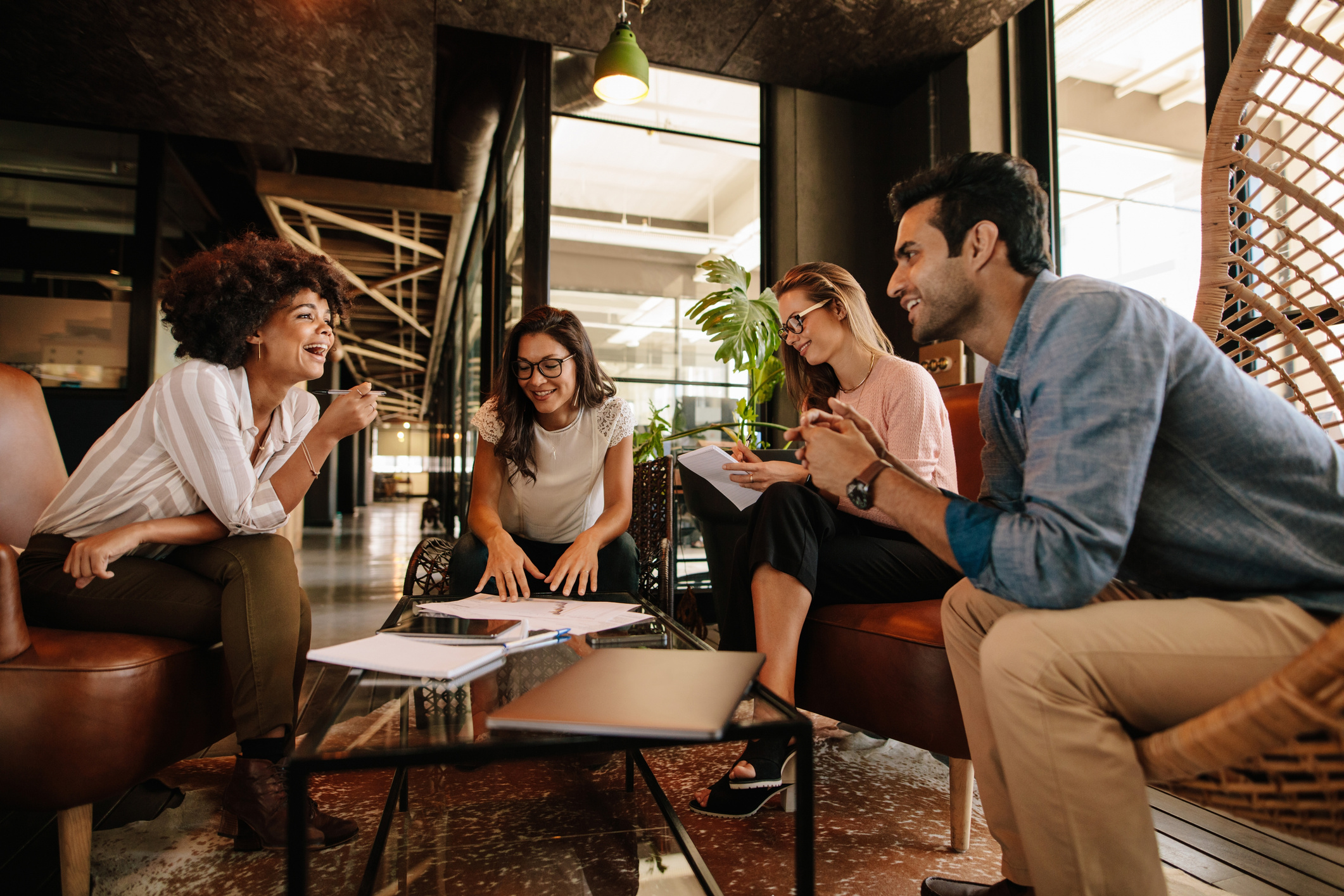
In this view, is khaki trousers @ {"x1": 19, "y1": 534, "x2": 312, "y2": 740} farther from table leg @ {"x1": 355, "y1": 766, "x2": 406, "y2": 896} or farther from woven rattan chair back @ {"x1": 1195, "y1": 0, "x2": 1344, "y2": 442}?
woven rattan chair back @ {"x1": 1195, "y1": 0, "x2": 1344, "y2": 442}

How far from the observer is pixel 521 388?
6.81 ft

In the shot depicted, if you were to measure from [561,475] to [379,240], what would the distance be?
7.30 metres

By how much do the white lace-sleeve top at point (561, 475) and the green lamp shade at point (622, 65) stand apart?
161cm

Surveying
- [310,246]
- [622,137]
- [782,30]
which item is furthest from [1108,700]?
[310,246]

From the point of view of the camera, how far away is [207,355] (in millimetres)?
1576

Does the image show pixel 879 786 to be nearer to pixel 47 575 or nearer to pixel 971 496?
pixel 971 496

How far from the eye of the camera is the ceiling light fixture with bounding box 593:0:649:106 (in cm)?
288

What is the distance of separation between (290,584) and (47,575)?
43cm

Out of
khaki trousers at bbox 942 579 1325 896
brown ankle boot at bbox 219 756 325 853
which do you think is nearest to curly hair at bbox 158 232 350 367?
→ brown ankle boot at bbox 219 756 325 853

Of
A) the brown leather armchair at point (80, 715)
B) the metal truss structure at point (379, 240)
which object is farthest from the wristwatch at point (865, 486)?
the metal truss structure at point (379, 240)

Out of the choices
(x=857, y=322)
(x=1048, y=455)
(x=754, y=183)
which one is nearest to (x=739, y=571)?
(x=857, y=322)

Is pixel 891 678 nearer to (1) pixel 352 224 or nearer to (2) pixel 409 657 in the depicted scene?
(2) pixel 409 657

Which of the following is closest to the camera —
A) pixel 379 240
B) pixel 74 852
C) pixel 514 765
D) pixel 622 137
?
pixel 74 852

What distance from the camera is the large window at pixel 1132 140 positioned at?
8.27 feet
